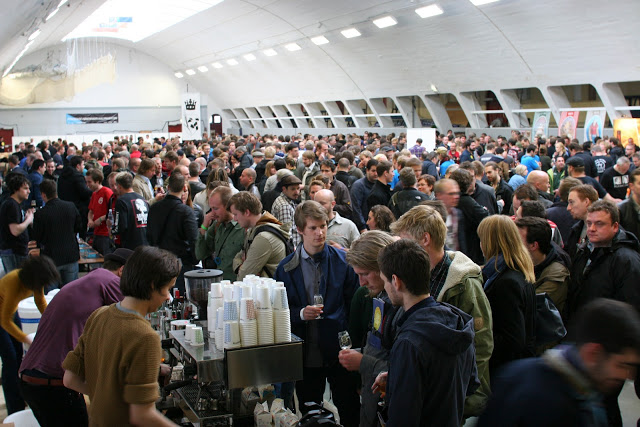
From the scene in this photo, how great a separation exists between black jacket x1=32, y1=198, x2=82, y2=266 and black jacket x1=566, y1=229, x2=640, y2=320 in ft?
17.1

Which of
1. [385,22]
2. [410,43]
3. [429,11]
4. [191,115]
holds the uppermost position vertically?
[385,22]

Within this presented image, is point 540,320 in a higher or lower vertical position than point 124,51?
lower

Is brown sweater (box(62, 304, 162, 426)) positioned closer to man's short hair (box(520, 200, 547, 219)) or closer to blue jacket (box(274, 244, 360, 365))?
blue jacket (box(274, 244, 360, 365))

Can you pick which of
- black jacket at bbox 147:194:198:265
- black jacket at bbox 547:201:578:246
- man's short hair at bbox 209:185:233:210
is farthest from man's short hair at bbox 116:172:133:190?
black jacket at bbox 547:201:578:246

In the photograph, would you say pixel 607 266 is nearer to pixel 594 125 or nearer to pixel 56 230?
pixel 56 230

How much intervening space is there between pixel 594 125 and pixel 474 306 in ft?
52.9

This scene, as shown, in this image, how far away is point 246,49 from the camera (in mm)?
29234

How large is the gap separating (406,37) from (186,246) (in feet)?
52.0

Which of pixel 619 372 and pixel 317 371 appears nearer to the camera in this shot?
pixel 619 372

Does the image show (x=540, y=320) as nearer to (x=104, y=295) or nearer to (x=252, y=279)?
(x=252, y=279)

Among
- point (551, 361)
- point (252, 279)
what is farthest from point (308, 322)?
point (551, 361)

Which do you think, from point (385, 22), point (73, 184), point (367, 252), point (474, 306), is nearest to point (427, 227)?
point (367, 252)

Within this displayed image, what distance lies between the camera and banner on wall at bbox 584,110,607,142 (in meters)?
17.0

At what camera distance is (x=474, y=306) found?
3070 mm
